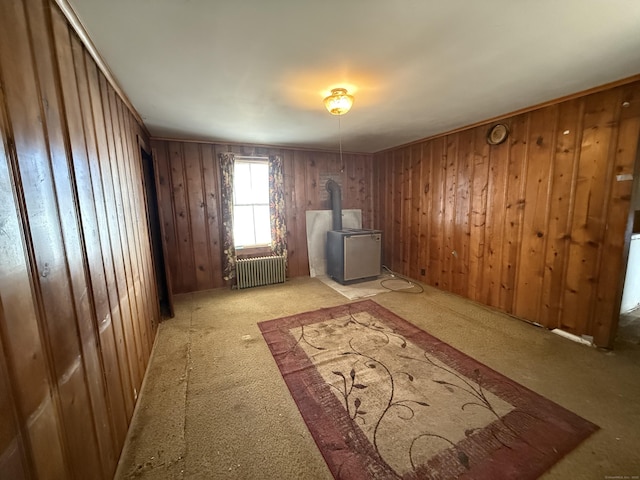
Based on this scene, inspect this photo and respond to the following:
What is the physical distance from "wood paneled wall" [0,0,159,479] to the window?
2.32 meters

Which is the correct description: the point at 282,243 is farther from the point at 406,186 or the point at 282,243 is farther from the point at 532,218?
the point at 532,218

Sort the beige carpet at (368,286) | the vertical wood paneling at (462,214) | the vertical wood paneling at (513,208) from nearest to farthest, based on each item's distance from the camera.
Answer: the vertical wood paneling at (513,208)
the vertical wood paneling at (462,214)
the beige carpet at (368,286)

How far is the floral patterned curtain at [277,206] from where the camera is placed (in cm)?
409

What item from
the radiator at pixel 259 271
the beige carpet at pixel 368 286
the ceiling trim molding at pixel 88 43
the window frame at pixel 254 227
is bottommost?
the beige carpet at pixel 368 286

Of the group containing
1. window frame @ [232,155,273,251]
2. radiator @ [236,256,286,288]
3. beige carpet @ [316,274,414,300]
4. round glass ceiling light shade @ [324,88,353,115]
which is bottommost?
beige carpet @ [316,274,414,300]

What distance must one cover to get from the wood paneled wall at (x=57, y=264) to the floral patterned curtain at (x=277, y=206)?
8.20 feet

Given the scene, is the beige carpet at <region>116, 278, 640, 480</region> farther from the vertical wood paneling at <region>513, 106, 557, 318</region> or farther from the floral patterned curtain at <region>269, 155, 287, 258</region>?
the floral patterned curtain at <region>269, 155, 287, 258</region>

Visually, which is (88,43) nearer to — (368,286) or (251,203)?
(251,203)

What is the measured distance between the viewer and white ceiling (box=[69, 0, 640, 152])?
1.23m

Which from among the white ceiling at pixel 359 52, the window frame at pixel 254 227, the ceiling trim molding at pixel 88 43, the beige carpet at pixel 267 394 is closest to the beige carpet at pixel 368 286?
the beige carpet at pixel 267 394

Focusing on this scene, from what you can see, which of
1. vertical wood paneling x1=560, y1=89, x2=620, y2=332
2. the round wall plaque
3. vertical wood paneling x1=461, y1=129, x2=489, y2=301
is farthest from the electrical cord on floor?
the round wall plaque

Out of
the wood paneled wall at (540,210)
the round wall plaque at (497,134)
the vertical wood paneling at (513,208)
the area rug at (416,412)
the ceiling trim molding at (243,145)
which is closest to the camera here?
the area rug at (416,412)

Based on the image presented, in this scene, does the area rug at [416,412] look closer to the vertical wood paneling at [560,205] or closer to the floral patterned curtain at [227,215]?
the vertical wood paneling at [560,205]

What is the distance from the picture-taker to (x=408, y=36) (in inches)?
56.1
